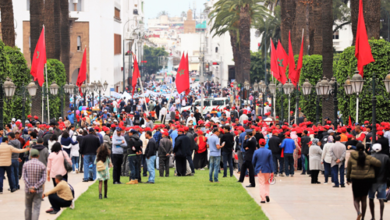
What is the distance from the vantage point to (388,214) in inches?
505

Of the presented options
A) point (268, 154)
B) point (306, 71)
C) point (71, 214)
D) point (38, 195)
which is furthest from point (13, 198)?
point (306, 71)

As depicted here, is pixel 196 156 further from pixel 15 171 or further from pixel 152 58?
pixel 152 58

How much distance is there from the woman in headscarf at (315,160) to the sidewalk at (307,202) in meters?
0.28

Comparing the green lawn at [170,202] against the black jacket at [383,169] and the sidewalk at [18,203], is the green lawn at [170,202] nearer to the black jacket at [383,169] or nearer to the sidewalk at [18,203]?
the sidewalk at [18,203]

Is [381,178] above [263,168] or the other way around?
above

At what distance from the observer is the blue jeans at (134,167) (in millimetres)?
17297

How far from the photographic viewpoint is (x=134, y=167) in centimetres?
1747

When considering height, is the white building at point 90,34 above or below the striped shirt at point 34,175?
above

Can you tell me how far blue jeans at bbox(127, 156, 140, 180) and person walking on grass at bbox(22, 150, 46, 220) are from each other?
6060 millimetres

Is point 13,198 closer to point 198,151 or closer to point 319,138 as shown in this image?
point 198,151

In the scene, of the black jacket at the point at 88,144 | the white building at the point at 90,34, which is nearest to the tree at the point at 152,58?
the white building at the point at 90,34

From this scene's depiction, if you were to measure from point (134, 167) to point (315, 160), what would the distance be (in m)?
4.99

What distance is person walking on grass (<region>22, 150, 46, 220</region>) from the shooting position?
36.4 feet

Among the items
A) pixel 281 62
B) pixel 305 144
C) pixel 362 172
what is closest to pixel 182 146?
pixel 305 144
